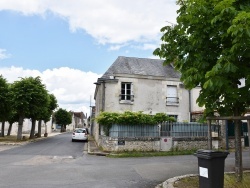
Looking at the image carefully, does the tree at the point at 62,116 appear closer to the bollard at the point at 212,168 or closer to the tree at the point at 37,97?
the tree at the point at 37,97

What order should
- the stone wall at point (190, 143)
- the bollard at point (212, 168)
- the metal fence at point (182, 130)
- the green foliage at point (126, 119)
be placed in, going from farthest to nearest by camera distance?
the metal fence at point (182, 130)
the stone wall at point (190, 143)
the green foliage at point (126, 119)
the bollard at point (212, 168)

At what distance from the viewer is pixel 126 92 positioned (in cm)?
2339

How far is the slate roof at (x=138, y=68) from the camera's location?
23.7 meters

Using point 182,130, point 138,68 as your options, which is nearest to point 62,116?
point 138,68

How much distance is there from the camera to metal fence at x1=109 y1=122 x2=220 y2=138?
56.6 ft

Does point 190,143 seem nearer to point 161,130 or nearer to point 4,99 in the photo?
point 161,130

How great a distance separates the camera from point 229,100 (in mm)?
7305

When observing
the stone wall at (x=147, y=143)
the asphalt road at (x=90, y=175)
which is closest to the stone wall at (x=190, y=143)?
the stone wall at (x=147, y=143)

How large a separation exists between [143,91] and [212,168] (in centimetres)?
1757

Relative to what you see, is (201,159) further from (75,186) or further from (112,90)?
(112,90)

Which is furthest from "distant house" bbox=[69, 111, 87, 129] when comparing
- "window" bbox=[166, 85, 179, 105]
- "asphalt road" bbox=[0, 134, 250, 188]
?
"asphalt road" bbox=[0, 134, 250, 188]

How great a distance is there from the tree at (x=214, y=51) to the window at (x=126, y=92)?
14.5m

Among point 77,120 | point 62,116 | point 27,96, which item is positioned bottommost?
point 77,120

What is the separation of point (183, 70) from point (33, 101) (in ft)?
72.1
